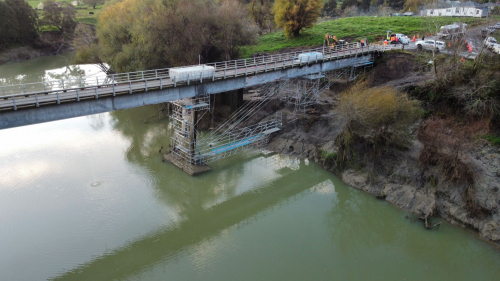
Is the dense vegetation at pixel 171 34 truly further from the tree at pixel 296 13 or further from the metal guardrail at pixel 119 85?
the tree at pixel 296 13

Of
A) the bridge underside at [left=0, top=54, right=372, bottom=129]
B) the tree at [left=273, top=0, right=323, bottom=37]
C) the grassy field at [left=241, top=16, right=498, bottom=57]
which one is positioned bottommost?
the bridge underside at [left=0, top=54, right=372, bottom=129]

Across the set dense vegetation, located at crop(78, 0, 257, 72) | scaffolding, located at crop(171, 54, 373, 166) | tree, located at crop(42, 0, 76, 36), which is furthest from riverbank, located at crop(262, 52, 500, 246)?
tree, located at crop(42, 0, 76, 36)

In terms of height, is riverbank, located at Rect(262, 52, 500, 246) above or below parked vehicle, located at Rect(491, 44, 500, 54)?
below

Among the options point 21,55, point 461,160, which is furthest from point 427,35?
point 21,55

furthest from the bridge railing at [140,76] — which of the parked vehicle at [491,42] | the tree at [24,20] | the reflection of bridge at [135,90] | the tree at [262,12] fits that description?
the tree at [24,20]

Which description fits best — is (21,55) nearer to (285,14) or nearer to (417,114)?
(285,14)

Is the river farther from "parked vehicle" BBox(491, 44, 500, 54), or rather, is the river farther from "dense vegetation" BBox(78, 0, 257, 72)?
"parked vehicle" BBox(491, 44, 500, 54)
